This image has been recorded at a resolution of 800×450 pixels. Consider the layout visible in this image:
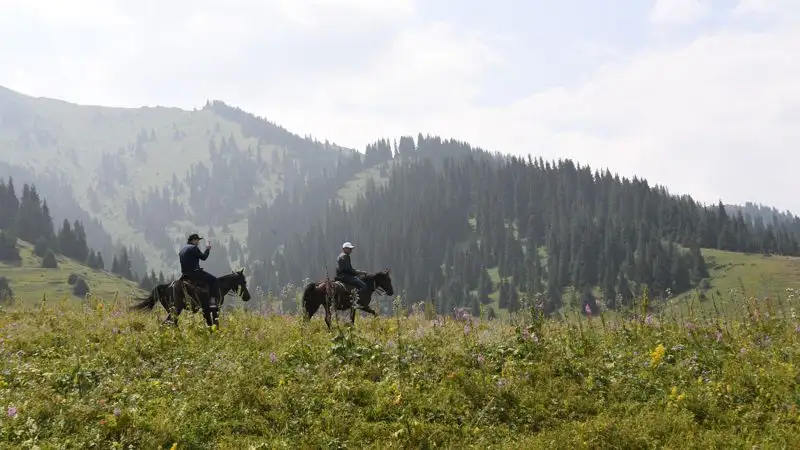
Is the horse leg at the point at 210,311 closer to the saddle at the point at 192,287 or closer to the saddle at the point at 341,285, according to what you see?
the saddle at the point at 192,287

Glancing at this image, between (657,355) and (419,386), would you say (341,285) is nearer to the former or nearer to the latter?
(419,386)

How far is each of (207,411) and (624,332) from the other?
9.34 metres

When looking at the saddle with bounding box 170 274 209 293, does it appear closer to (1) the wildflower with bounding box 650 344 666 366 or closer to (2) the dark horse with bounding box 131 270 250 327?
(2) the dark horse with bounding box 131 270 250 327

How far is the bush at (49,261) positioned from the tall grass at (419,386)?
211m

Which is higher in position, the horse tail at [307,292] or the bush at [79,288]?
the horse tail at [307,292]

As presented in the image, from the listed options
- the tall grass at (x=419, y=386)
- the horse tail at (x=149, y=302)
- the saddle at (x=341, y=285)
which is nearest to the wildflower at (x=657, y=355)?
the tall grass at (x=419, y=386)

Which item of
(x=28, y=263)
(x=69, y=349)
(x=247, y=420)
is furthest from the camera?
(x=28, y=263)

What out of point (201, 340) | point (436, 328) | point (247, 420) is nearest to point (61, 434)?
point (247, 420)

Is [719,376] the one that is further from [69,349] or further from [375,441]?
[69,349]

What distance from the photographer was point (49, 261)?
195125 millimetres

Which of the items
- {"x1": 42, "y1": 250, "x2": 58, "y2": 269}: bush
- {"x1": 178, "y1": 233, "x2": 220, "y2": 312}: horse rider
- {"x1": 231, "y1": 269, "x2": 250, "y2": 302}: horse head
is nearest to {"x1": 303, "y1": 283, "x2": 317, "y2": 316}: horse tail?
{"x1": 231, "y1": 269, "x2": 250, "y2": 302}: horse head

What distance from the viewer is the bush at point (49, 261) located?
638ft

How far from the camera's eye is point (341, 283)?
19.8 meters

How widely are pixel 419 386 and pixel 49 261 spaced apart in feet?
721
